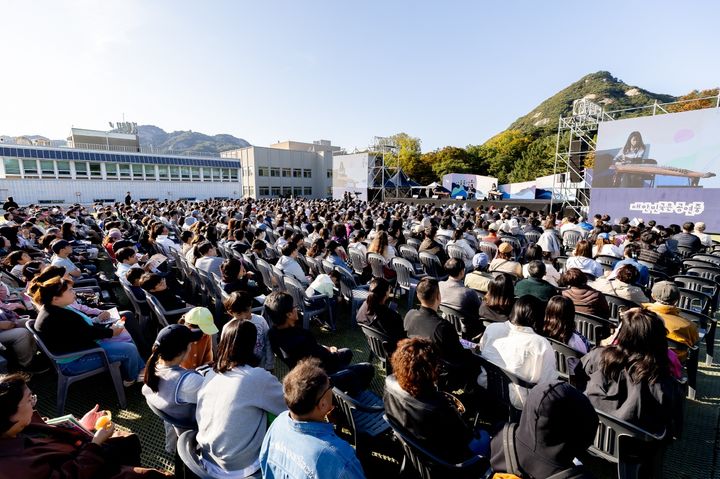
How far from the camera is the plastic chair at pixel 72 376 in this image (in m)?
2.87

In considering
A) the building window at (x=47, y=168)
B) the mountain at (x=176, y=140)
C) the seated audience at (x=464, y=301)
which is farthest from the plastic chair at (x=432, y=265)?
the mountain at (x=176, y=140)

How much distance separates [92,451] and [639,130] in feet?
58.6

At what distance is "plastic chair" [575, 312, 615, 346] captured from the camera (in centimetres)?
346

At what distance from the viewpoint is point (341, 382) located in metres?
2.50

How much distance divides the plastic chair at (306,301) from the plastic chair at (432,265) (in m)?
2.29

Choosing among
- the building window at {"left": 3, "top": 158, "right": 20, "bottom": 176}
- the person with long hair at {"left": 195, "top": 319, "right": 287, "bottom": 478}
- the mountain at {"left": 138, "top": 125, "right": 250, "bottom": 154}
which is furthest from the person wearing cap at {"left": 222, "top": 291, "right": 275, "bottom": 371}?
the mountain at {"left": 138, "top": 125, "right": 250, "bottom": 154}

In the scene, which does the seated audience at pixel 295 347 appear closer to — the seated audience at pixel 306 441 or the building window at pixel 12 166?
the seated audience at pixel 306 441

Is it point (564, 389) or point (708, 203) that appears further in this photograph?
point (708, 203)

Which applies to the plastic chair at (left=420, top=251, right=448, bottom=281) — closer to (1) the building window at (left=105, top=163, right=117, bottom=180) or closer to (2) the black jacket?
(2) the black jacket

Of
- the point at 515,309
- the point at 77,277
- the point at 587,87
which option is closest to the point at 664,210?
the point at 515,309

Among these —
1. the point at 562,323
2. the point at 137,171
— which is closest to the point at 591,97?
the point at 137,171

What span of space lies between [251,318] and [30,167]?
114 feet

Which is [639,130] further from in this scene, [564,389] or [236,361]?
[236,361]

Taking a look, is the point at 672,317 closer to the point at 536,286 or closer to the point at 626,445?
the point at 536,286
